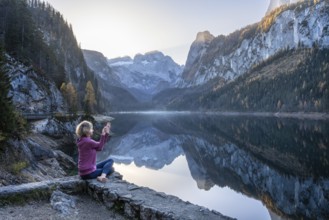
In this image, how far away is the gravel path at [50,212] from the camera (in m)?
10.3

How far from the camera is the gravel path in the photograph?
1034 cm

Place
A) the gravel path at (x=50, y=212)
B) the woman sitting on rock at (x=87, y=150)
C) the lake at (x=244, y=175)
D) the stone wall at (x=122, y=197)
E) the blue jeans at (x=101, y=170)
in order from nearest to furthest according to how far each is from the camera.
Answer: the stone wall at (x=122, y=197), the gravel path at (x=50, y=212), the woman sitting on rock at (x=87, y=150), the blue jeans at (x=101, y=170), the lake at (x=244, y=175)

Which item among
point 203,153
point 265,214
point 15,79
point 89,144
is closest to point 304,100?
point 203,153

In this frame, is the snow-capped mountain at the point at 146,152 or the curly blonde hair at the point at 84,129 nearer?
the curly blonde hair at the point at 84,129

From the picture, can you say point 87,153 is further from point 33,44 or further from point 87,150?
point 33,44

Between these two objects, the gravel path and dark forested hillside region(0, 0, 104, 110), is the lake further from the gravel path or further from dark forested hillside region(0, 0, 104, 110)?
dark forested hillside region(0, 0, 104, 110)

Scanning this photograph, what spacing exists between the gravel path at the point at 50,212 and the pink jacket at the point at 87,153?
1.36 meters

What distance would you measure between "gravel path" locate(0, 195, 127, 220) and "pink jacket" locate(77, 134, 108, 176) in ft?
4.47

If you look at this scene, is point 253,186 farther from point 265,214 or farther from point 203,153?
point 203,153

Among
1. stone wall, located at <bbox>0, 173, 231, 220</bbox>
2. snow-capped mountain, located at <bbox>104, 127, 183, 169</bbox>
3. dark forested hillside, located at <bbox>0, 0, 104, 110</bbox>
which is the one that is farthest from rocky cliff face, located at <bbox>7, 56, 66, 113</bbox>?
stone wall, located at <bbox>0, 173, 231, 220</bbox>

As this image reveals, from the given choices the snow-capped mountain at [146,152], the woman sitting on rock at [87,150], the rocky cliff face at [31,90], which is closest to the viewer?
the woman sitting on rock at [87,150]

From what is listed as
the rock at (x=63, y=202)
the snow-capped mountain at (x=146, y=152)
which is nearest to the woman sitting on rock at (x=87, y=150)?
the rock at (x=63, y=202)

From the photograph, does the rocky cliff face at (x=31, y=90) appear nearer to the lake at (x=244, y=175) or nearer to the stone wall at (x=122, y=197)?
the lake at (x=244, y=175)

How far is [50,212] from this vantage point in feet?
35.4
